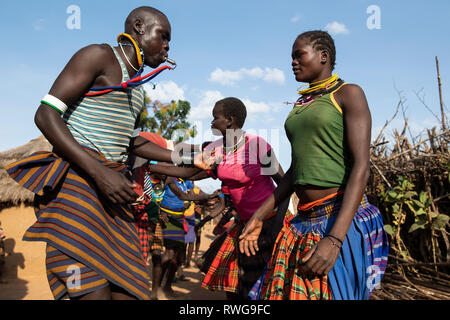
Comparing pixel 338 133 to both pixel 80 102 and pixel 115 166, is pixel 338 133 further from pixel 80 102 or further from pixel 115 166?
pixel 80 102

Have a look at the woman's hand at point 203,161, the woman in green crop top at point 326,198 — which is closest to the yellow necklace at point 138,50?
the woman in green crop top at point 326,198

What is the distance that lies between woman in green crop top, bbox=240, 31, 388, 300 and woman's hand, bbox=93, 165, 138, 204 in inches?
38.3

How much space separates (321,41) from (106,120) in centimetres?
138

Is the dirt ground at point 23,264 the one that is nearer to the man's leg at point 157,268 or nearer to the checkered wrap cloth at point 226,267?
the man's leg at point 157,268

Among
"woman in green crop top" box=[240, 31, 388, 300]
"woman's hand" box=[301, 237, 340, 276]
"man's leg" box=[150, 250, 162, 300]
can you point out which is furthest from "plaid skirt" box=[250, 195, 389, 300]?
"man's leg" box=[150, 250, 162, 300]

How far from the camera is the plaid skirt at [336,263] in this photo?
1.87 metres

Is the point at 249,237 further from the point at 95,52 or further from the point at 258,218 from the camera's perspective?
the point at 95,52

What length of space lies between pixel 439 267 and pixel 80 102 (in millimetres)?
4190

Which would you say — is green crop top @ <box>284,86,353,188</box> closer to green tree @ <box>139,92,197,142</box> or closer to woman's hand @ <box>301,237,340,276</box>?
woman's hand @ <box>301,237,340,276</box>

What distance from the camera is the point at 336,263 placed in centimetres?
188

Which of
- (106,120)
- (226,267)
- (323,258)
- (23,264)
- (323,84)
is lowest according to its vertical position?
(23,264)

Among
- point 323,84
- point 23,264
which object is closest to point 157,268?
point 323,84

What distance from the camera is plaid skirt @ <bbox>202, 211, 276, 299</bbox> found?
347 cm
